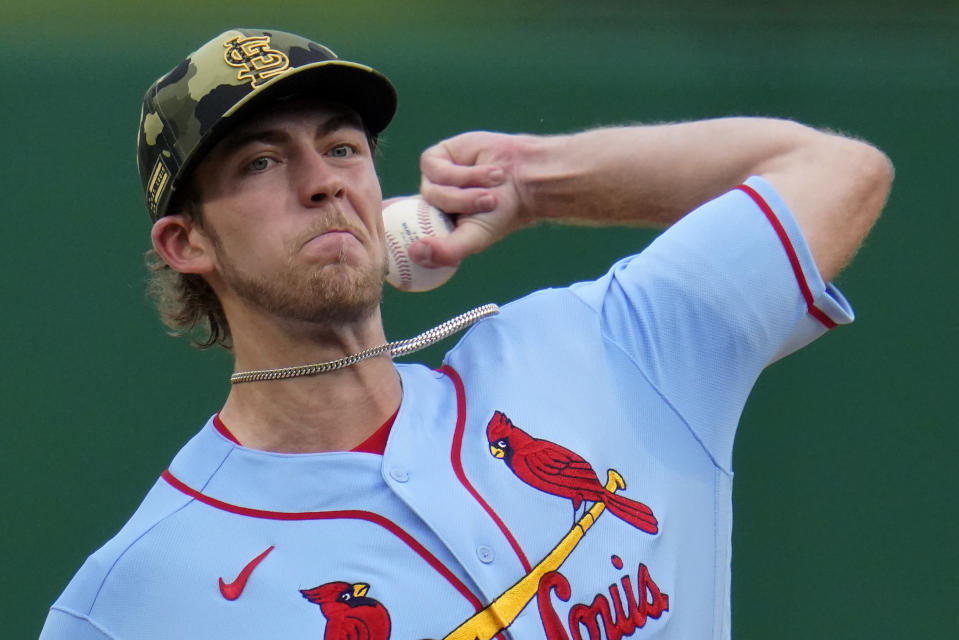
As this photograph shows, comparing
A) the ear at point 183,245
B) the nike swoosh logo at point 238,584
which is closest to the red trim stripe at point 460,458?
the nike swoosh logo at point 238,584

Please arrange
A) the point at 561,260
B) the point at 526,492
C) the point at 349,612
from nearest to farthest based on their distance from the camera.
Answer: the point at 349,612
the point at 526,492
the point at 561,260

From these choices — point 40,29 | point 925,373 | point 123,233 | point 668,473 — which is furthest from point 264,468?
point 925,373

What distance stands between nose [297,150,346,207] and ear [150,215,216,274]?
20 cm

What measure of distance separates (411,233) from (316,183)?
0.76ft

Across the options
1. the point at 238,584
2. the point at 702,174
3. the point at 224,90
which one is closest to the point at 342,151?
the point at 224,90

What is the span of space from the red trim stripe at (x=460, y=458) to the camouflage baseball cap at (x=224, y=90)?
453 mm

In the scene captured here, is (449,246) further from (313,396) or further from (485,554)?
(485,554)

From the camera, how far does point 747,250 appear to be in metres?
1.92

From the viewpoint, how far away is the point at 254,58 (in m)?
1.95

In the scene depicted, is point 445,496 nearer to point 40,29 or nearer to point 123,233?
point 123,233

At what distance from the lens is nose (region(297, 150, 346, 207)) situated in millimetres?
1910

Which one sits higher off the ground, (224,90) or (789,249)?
(224,90)

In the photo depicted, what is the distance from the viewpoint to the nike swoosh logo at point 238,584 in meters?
1.72

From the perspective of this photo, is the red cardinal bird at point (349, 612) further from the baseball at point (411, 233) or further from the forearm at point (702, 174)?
the forearm at point (702, 174)
